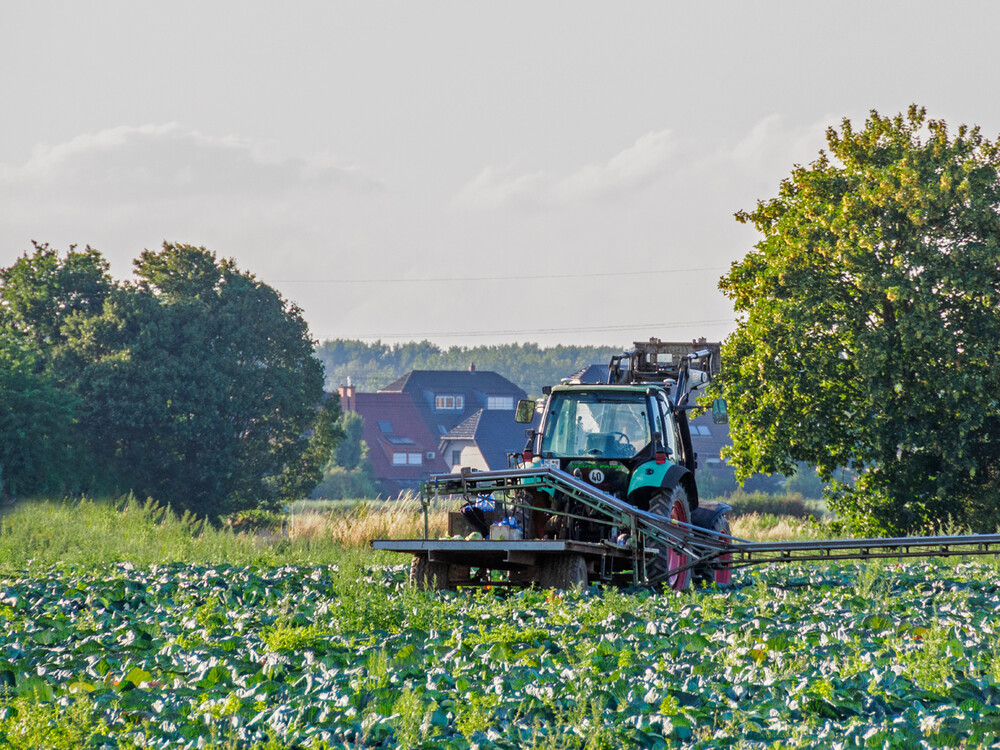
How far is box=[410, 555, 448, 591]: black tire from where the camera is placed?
1202cm

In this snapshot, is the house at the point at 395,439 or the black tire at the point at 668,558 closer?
the black tire at the point at 668,558

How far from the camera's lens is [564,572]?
11.3m

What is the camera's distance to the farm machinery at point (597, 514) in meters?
11.6

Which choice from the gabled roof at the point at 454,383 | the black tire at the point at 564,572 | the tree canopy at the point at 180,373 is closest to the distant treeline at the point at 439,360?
the gabled roof at the point at 454,383

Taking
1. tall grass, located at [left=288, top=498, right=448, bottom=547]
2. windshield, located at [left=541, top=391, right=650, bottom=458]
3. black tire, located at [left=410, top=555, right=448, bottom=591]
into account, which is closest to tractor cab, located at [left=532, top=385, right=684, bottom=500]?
windshield, located at [left=541, top=391, right=650, bottom=458]

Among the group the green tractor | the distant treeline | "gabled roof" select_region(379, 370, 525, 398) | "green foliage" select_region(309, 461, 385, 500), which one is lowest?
"green foliage" select_region(309, 461, 385, 500)

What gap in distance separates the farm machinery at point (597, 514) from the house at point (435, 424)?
207 ft

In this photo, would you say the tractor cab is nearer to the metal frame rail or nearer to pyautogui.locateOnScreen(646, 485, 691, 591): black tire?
pyautogui.locateOnScreen(646, 485, 691, 591): black tire

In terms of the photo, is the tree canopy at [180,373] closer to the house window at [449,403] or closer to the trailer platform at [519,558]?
the trailer platform at [519,558]

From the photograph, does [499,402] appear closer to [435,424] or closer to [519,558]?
[435,424]

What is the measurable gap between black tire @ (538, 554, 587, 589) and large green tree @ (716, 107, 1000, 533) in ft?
45.3

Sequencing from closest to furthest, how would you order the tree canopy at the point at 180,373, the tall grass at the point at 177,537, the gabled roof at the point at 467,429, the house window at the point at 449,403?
the tall grass at the point at 177,537 → the tree canopy at the point at 180,373 → the gabled roof at the point at 467,429 → the house window at the point at 449,403

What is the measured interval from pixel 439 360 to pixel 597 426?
158m

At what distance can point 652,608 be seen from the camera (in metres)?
9.98
